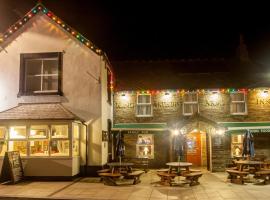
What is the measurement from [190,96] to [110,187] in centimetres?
951

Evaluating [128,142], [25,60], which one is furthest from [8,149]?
[128,142]

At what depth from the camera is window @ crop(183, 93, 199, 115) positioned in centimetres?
2114

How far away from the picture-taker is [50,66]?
60.3 ft

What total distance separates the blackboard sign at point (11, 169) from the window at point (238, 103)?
13.3m

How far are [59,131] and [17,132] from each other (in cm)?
218

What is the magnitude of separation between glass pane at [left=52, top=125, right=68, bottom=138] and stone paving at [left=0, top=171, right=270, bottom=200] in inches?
98.6

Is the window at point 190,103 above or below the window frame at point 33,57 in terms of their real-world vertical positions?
below

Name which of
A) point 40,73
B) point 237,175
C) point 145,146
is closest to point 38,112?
point 40,73

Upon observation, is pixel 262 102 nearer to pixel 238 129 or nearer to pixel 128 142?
pixel 238 129

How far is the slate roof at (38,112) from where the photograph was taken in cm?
1631

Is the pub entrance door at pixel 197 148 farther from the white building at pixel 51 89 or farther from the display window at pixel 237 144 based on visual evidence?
the white building at pixel 51 89

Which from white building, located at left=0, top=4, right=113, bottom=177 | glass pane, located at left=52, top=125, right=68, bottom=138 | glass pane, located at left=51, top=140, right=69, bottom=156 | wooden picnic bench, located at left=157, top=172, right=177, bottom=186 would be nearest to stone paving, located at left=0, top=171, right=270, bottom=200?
wooden picnic bench, located at left=157, top=172, right=177, bottom=186

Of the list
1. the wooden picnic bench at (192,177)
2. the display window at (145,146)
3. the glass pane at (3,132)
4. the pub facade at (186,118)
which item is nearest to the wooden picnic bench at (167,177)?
the wooden picnic bench at (192,177)

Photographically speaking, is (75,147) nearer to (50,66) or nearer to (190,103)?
(50,66)
